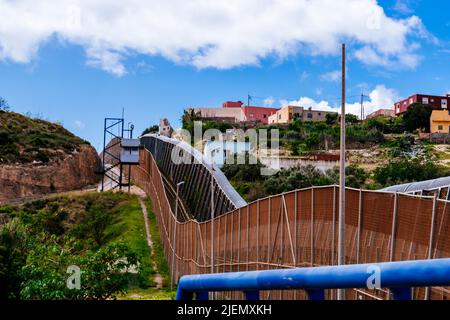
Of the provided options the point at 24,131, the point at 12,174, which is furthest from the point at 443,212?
the point at 24,131

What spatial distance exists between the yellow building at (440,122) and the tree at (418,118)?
359 centimetres

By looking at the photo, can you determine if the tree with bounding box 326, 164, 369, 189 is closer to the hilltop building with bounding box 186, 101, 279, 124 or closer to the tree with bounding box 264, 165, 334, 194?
the tree with bounding box 264, 165, 334, 194

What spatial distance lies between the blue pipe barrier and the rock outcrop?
81954 mm

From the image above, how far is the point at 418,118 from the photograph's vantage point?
119 meters

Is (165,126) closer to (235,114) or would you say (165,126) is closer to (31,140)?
(235,114)

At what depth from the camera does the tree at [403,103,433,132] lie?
390ft

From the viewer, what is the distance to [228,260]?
26844 millimetres

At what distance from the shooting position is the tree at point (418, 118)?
11875 centimetres

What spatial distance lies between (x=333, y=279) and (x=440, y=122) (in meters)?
116

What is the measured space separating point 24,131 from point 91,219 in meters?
46.6

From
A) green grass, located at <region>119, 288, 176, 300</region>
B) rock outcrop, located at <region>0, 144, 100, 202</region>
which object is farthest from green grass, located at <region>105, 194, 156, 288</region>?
rock outcrop, located at <region>0, 144, 100, 202</region>

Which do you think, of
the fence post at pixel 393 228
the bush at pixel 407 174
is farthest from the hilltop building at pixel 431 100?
the fence post at pixel 393 228

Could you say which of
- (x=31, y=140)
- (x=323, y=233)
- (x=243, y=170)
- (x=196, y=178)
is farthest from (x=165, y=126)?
(x=323, y=233)

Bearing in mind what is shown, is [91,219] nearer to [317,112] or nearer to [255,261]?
[255,261]
